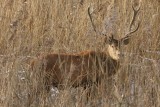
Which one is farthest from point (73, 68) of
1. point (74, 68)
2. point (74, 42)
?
point (74, 42)

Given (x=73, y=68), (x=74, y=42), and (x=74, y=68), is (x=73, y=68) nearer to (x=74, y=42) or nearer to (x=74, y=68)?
(x=74, y=68)

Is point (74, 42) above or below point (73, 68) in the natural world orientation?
above

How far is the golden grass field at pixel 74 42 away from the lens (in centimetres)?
357

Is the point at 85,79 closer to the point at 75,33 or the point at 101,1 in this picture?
the point at 75,33

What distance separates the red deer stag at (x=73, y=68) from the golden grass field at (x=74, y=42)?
0.30 ft

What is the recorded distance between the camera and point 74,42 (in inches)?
196

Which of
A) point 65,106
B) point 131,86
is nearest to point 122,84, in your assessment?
point 131,86

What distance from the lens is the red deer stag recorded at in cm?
375

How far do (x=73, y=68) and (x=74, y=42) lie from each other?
1.21 meters

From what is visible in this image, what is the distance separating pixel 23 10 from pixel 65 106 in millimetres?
2402

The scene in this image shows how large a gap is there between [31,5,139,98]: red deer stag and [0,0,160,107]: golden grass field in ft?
0.30

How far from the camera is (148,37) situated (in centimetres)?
530

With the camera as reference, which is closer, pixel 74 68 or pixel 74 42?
pixel 74 68

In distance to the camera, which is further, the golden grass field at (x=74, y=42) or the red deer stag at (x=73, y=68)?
the red deer stag at (x=73, y=68)
